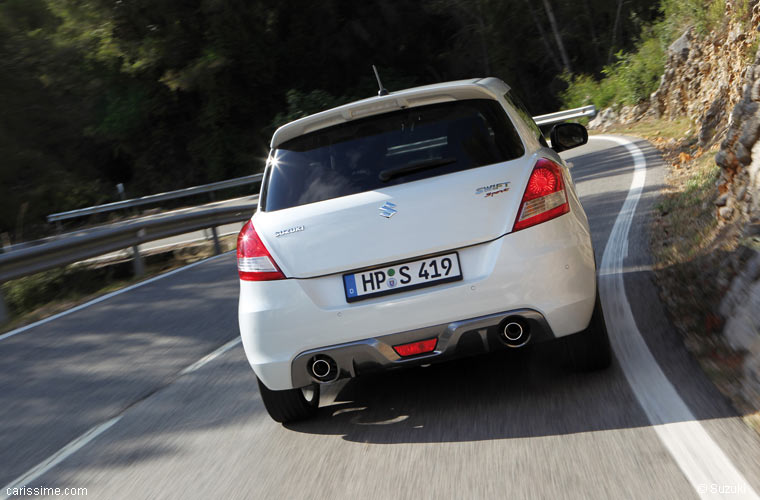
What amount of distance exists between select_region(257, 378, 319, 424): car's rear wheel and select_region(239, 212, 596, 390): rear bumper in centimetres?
27

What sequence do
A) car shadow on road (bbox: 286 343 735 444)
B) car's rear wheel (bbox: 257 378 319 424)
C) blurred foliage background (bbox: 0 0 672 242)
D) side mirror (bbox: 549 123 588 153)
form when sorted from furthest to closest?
blurred foliage background (bbox: 0 0 672 242) < side mirror (bbox: 549 123 588 153) < car's rear wheel (bbox: 257 378 319 424) < car shadow on road (bbox: 286 343 735 444)

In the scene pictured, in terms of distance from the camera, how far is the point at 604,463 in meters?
3.46

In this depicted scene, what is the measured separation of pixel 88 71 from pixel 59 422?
1253 inches

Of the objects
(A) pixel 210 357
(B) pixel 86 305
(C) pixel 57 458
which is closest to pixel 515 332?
(C) pixel 57 458

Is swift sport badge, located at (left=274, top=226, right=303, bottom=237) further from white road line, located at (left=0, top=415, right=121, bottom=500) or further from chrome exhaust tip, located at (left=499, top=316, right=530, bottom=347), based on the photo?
white road line, located at (left=0, top=415, right=121, bottom=500)

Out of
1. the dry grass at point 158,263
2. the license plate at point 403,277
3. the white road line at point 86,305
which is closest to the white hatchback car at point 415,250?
the license plate at point 403,277

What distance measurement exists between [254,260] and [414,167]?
3.14ft

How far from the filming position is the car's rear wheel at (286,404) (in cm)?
458

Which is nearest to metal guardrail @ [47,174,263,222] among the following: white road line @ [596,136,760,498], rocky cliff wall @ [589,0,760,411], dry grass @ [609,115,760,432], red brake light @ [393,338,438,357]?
rocky cliff wall @ [589,0,760,411]

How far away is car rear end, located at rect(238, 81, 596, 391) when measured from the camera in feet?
Answer: 13.4

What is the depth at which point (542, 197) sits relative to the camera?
4180 mm

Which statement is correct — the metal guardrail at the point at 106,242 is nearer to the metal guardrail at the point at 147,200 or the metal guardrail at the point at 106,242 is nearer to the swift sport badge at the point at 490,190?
the swift sport badge at the point at 490,190

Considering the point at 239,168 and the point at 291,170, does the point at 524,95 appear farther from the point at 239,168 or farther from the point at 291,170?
the point at 291,170

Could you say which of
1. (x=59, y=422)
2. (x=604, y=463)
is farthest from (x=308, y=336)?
(x=59, y=422)
